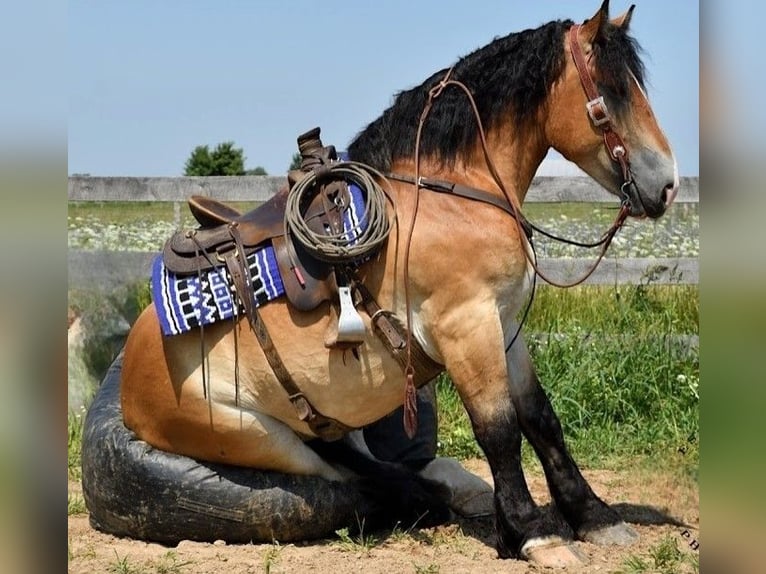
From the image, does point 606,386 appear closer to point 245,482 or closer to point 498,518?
point 498,518

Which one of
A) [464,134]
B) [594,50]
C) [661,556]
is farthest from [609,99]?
[661,556]

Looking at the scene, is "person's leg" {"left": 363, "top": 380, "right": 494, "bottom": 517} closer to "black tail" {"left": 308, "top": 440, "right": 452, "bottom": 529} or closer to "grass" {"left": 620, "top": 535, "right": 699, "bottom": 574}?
"black tail" {"left": 308, "top": 440, "right": 452, "bottom": 529}

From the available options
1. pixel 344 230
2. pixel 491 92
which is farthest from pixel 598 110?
pixel 344 230

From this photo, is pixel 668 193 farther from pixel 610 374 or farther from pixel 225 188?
pixel 225 188

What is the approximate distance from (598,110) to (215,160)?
91.9ft

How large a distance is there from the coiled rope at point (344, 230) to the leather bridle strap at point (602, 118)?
3.09 feet

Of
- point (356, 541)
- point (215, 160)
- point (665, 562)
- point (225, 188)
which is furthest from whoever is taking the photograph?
point (215, 160)

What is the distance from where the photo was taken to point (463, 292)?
3.85 m

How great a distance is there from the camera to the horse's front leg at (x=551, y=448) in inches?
169

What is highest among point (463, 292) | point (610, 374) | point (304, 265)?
point (304, 265)

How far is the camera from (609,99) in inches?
153

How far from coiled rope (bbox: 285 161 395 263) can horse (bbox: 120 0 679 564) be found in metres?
0.08
